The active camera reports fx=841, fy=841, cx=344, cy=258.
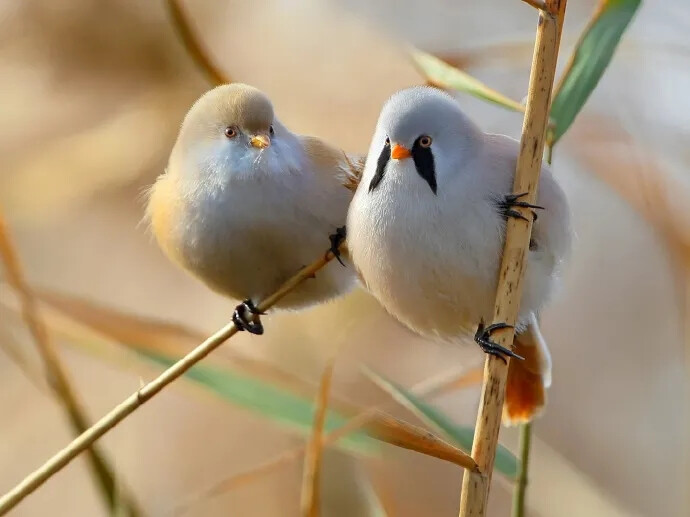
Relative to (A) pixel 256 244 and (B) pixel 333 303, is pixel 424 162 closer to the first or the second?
(A) pixel 256 244

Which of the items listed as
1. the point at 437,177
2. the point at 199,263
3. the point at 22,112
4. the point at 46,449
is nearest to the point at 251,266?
the point at 199,263

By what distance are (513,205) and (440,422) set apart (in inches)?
8.8

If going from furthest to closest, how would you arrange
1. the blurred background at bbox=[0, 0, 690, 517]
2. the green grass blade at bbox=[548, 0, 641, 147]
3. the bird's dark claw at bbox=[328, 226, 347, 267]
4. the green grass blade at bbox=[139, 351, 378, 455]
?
the blurred background at bbox=[0, 0, 690, 517] → the bird's dark claw at bbox=[328, 226, 347, 267] → the green grass blade at bbox=[139, 351, 378, 455] → the green grass blade at bbox=[548, 0, 641, 147]

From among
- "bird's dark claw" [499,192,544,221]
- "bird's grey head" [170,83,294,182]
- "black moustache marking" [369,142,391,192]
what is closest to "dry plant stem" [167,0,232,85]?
"bird's grey head" [170,83,294,182]

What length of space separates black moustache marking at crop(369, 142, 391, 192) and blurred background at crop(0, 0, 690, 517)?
415 millimetres

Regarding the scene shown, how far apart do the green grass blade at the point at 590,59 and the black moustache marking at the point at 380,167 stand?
0.16m

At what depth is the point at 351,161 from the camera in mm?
1140

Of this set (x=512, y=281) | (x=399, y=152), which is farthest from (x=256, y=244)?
(x=512, y=281)

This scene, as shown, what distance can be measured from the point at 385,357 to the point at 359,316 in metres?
0.56

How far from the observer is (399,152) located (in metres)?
0.83

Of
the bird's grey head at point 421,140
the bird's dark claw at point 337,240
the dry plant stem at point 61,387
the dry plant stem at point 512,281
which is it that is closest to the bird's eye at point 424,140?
the bird's grey head at point 421,140

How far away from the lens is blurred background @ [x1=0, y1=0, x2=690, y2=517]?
1.54m

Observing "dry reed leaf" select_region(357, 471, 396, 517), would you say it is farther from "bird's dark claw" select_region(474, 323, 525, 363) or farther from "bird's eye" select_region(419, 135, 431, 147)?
"bird's eye" select_region(419, 135, 431, 147)

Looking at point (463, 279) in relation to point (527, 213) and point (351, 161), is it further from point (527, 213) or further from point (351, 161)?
point (351, 161)
